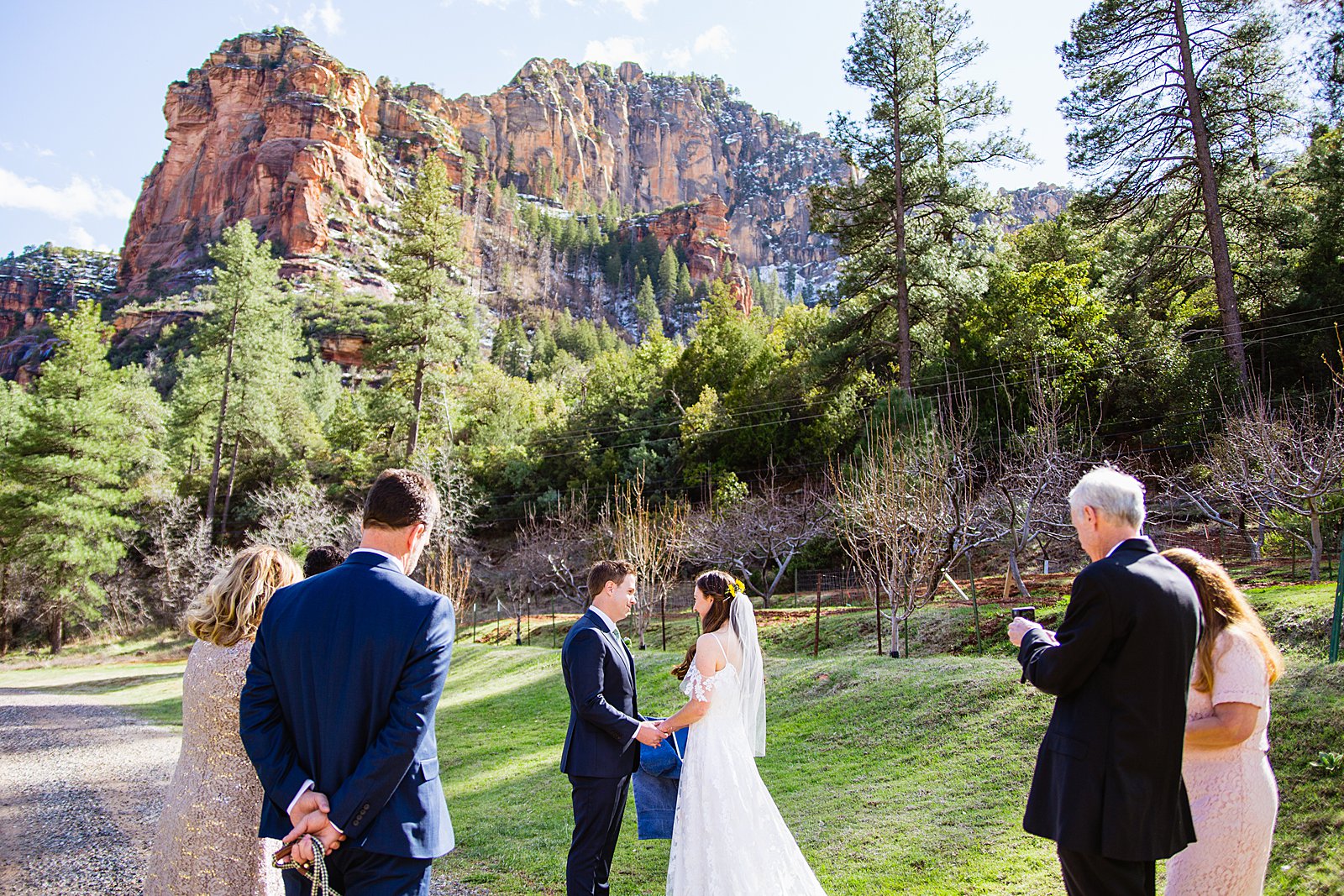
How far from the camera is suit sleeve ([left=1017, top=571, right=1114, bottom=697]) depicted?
8.50 ft

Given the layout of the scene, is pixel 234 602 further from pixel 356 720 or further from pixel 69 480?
pixel 69 480

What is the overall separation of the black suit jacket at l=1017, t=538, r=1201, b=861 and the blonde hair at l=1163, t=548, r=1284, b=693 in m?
0.26

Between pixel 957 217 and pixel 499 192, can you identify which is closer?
pixel 957 217

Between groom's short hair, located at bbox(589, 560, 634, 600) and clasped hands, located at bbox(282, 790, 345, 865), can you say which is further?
groom's short hair, located at bbox(589, 560, 634, 600)

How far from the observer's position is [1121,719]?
261 centimetres

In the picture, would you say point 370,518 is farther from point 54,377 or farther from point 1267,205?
point 54,377

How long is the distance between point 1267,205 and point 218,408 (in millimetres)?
41752

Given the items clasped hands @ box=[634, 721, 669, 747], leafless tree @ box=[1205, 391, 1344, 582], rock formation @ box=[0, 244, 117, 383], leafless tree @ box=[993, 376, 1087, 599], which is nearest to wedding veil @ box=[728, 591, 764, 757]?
clasped hands @ box=[634, 721, 669, 747]

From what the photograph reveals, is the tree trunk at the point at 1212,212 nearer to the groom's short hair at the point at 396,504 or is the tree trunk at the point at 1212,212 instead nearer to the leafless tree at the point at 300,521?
the groom's short hair at the point at 396,504

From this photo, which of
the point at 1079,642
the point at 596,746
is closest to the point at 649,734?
the point at 596,746

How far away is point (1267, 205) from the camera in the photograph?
68.1 ft

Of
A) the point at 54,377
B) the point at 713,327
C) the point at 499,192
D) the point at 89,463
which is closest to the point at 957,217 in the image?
the point at 713,327

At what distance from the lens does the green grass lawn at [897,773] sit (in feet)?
16.4

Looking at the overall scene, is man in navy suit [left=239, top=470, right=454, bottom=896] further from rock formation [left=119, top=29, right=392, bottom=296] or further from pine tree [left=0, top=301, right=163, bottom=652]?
rock formation [left=119, top=29, right=392, bottom=296]
